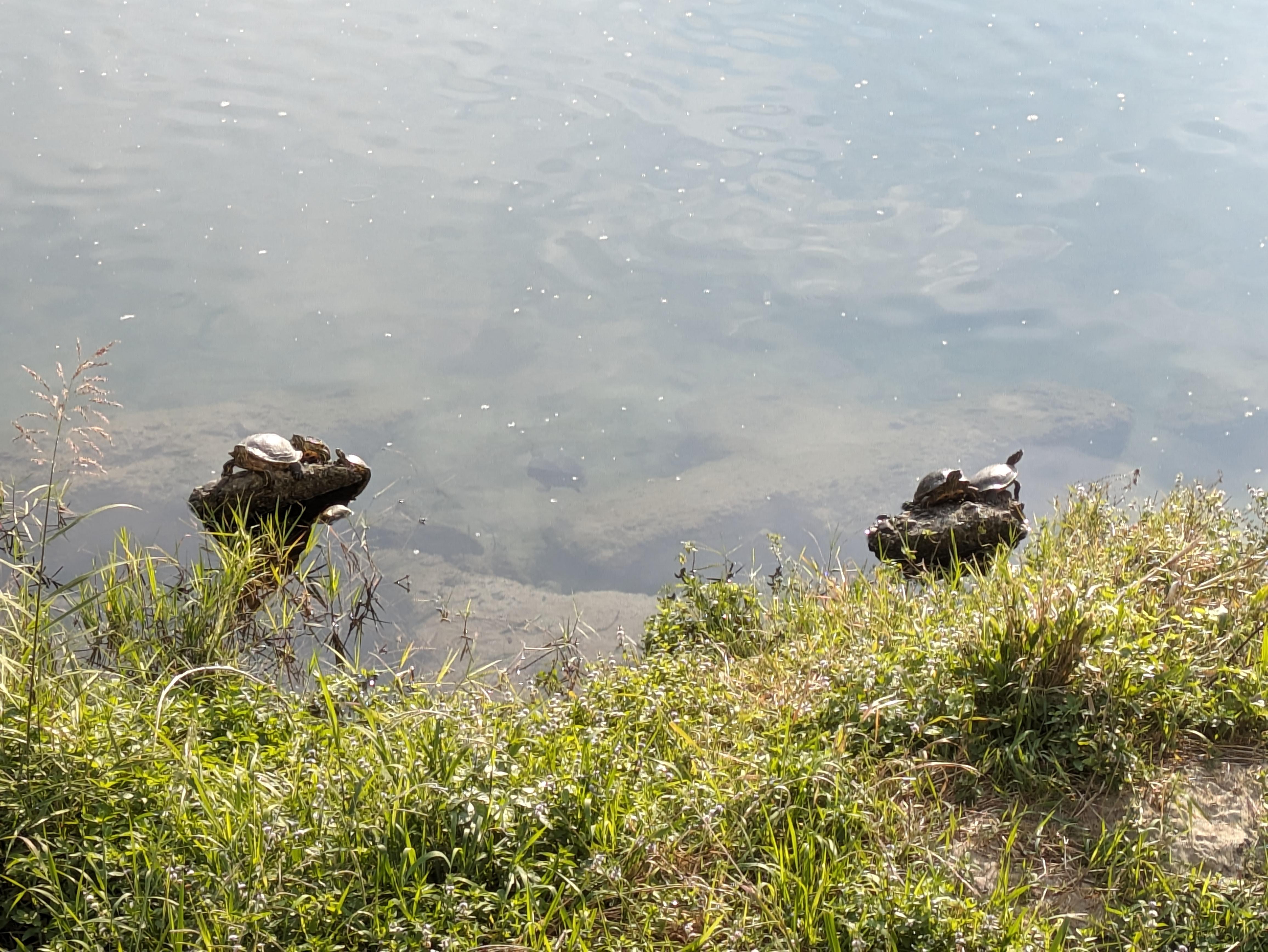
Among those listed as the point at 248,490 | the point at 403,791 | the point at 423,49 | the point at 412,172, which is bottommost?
the point at 248,490

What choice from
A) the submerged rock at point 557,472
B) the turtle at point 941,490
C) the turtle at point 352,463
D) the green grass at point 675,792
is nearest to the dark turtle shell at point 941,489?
the turtle at point 941,490

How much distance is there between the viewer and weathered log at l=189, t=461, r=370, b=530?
204 inches

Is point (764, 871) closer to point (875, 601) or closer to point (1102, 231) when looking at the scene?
point (875, 601)

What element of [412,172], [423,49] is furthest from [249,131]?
[423,49]

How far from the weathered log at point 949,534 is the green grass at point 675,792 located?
47.9 inches

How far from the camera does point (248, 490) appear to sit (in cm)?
521

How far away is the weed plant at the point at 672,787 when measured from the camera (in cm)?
255

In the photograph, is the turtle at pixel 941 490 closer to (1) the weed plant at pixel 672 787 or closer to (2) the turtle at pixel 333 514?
(1) the weed plant at pixel 672 787

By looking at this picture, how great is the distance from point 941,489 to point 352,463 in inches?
117

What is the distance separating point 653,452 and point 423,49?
20.1 feet

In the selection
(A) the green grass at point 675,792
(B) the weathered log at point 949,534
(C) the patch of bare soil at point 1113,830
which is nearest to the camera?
(A) the green grass at point 675,792

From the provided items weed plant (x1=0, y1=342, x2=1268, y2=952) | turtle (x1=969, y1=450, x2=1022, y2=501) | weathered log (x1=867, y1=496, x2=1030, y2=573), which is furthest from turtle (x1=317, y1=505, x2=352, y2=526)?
turtle (x1=969, y1=450, x2=1022, y2=501)

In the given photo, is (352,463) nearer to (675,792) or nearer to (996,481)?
(675,792)

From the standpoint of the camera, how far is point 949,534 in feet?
17.0
